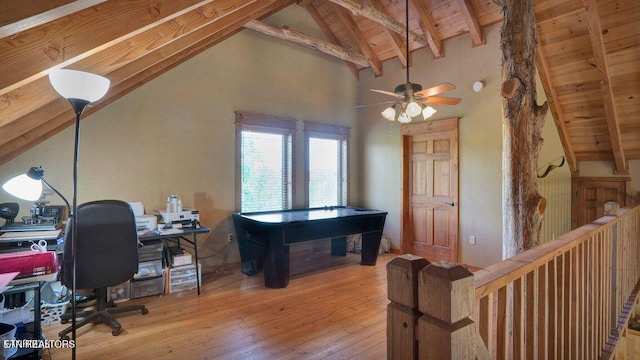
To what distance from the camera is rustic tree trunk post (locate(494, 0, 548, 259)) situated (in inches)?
95.0

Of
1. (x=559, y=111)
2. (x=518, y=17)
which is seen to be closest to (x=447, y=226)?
(x=559, y=111)

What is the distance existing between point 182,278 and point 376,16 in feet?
13.9

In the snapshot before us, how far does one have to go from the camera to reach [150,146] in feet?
12.9

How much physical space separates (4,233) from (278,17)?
4315 millimetres

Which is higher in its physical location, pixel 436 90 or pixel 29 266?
pixel 436 90

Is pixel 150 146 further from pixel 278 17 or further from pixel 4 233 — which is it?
pixel 278 17

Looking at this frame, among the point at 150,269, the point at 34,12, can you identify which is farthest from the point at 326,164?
the point at 34,12

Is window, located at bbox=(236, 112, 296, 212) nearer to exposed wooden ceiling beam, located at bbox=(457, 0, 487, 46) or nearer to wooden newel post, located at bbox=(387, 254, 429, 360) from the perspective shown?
exposed wooden ceiling beam, located at bbox=(457, 0, 487, 46)

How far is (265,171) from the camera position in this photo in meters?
4.89

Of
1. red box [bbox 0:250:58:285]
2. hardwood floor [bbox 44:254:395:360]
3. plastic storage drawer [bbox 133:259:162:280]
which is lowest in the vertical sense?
hardwood floor [bbox 44:254:395:360]

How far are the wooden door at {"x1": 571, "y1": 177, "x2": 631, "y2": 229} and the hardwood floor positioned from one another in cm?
345

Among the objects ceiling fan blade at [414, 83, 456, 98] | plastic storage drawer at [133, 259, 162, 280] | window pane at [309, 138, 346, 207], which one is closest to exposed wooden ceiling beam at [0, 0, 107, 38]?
ceiling fan blade at [414, 83, 456, 98]

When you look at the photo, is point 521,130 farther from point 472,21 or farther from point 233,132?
point 233,132

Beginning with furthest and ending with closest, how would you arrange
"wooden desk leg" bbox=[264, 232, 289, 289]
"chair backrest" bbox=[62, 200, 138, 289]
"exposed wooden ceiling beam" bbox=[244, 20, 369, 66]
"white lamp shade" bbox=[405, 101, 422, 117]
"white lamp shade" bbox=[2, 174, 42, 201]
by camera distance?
"exposed wooden ceiling beam" bbox=[244, 20, 369, 66] → "wooden desk leg" bbox=[264, 232, 289, 289] → "white lamp shade" bbox=[405, 101, 422, 117] → "chair backrest" bbox=[62, 200, 138, 289] → "white lamp shade" bbox=[2, 174, 42, 201]
